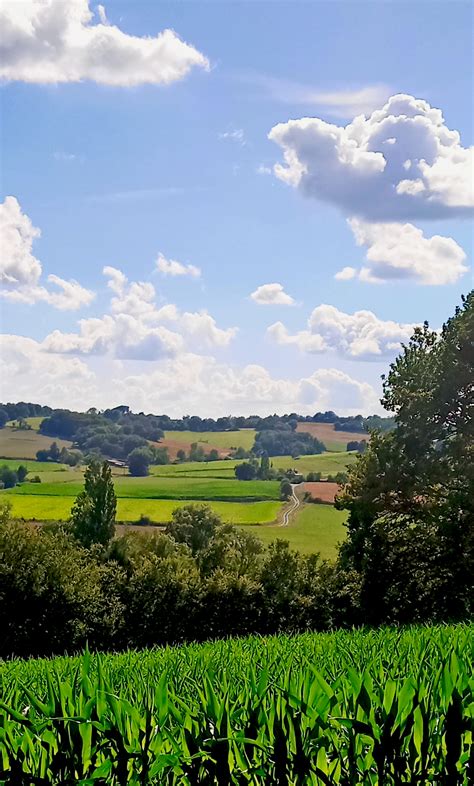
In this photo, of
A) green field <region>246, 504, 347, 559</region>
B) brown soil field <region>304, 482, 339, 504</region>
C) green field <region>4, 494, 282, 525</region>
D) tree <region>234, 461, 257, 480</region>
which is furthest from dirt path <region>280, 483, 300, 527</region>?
tree <region>234, 461, 257, 480</region>

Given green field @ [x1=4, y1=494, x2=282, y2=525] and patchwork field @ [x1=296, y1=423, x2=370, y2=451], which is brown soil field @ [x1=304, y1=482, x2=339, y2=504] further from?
patchwork field @ [x1=296, y1=423, x2=370, y2=451]

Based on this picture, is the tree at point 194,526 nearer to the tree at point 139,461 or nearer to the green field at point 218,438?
the tree at point 139,461

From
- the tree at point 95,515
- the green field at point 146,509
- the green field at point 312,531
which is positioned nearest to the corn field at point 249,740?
the tree at point 95,515

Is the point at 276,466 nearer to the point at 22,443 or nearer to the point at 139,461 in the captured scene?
the point at 139,461

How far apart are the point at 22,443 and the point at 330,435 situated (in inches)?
1826

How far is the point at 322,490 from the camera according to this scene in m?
80.4

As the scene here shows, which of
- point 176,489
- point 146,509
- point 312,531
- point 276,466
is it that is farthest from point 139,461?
point 312,531

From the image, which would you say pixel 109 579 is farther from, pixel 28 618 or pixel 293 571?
pixel 293 571

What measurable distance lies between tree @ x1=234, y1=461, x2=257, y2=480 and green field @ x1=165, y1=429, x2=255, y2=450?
66.0ft

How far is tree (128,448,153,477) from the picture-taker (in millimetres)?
106994

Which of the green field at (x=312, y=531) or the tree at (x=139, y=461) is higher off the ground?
the tree at (x=139, y=461)

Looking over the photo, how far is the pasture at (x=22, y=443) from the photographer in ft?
351

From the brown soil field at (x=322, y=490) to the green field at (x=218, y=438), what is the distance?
133ft

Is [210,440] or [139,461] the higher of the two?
[210,440]
